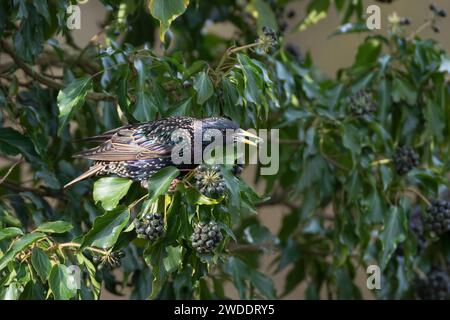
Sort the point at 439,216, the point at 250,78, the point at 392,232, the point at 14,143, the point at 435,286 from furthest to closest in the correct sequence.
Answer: the point at 435,286
the point at 439,216
the point at 392,232
the point at 14,143
the point at 250,78

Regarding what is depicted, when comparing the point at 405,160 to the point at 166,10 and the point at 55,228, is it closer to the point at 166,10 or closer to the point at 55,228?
the point at 166,10

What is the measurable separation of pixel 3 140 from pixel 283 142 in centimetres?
169

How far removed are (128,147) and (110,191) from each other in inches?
18.6

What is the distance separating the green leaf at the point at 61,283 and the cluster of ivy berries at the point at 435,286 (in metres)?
2.71

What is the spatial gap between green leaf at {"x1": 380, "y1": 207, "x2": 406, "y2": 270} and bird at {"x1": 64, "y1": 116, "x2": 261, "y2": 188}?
1131mm

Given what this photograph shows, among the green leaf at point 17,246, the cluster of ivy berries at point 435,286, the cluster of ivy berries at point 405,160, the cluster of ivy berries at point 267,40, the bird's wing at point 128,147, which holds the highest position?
the cluster of ivy berries at point 267,40

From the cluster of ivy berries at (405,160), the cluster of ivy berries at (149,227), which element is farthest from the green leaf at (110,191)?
the cluster of ivy berries at (405,160)

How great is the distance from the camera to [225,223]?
3.75 m

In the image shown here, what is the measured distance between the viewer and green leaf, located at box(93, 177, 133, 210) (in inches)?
146

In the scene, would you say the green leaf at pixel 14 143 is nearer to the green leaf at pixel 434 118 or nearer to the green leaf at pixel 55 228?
the green leaf at pixel 55 228

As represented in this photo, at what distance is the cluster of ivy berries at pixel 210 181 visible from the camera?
11.7ft

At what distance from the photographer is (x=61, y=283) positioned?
12.2 ft

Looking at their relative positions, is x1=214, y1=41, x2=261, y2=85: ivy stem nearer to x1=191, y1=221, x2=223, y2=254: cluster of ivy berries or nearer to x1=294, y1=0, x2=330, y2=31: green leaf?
x1=191, y1=221, x2=223, y2=254: cluster of ivy berries

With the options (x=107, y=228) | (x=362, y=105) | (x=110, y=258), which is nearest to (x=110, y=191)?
(x=107, y=228)
